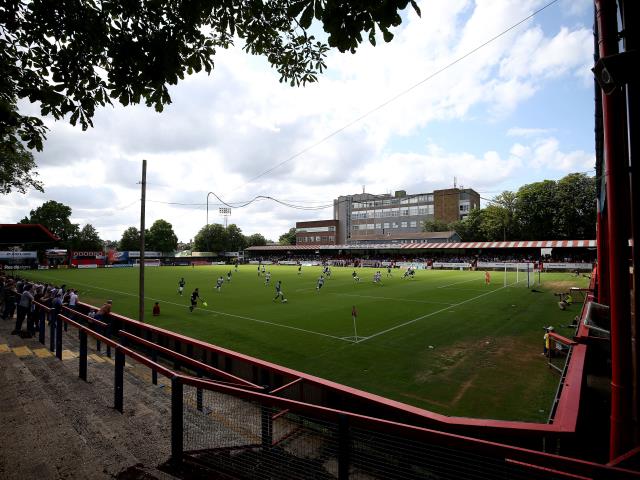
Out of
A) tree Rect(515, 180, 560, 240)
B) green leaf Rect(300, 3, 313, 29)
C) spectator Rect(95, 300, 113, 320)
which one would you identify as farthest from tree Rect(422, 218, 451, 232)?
green leaf Rect(300, 3, 313, 29)

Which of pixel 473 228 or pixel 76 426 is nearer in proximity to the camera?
pixel 76 426

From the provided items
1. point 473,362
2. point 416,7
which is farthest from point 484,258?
point 416,7

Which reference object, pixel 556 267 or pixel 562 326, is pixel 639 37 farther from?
pixel 556 267

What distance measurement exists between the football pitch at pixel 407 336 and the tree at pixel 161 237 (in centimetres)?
8625

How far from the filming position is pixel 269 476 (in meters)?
4.25

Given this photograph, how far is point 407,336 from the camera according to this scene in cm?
1606

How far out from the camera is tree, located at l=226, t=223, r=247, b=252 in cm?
12126

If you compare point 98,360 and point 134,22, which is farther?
point 98,360

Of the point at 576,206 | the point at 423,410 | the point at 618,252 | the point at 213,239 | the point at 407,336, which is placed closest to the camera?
the point at 618,252

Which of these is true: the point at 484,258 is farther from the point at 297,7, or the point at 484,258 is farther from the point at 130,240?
the point at 130,240

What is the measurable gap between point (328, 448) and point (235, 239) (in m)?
122

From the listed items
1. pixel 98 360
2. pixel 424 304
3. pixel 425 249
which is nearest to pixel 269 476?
pixel 98 360

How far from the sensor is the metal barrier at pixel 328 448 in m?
2.94

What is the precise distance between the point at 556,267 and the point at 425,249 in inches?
1129
